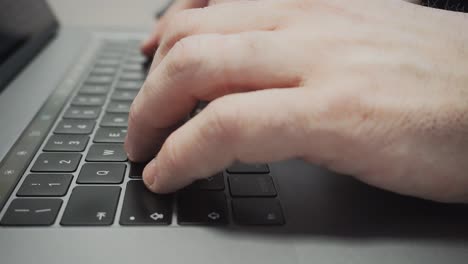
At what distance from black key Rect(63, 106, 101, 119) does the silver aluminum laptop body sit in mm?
75

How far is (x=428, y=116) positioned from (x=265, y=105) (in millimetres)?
144

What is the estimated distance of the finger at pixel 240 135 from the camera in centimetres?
33

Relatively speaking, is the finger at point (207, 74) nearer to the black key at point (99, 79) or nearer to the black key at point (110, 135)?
the black key at point (110, 135)

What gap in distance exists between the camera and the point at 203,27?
432 mm

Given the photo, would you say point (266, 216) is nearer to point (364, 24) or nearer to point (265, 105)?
point (265, 105)

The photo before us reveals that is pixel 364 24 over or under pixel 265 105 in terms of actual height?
over

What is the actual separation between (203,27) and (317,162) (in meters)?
0.20

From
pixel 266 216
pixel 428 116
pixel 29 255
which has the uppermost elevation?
pixel 428 116

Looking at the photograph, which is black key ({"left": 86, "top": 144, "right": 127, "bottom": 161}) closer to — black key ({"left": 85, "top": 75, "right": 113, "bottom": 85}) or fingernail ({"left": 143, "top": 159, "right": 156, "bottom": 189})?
fingernail ({"left": 143, "top": 159, "right": 156, "bottom": 189})

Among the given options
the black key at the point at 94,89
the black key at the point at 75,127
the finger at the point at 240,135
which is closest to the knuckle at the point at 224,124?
the finger at the point at 240,135

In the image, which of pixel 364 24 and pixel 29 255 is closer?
pixel 29 255

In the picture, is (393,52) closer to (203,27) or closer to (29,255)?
(203,27)

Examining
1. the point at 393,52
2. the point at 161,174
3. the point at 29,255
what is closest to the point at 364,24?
the point at 393,52

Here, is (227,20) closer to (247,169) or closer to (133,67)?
(247,169)
